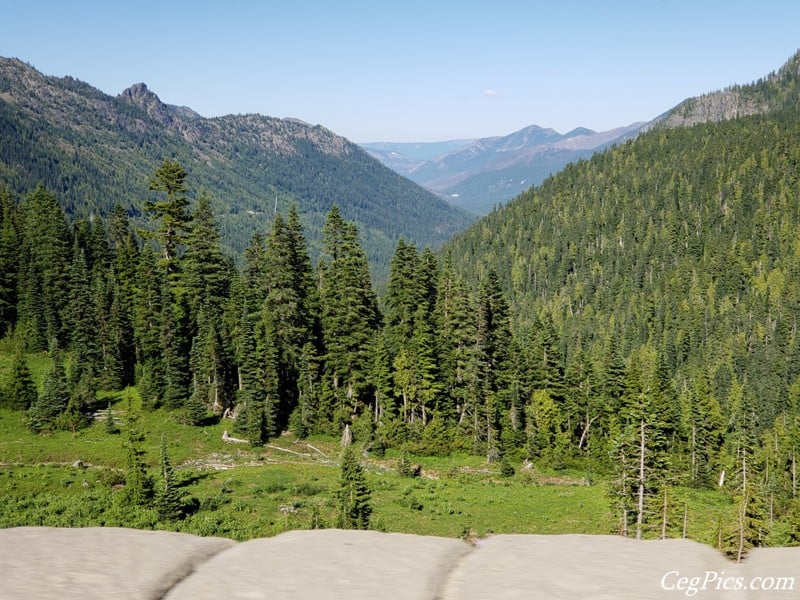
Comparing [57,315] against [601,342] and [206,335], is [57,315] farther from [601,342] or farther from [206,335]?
[601,342]

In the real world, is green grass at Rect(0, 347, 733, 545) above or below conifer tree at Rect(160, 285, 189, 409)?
below

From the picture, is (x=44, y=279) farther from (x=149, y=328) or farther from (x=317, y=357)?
(x=317, y=357)

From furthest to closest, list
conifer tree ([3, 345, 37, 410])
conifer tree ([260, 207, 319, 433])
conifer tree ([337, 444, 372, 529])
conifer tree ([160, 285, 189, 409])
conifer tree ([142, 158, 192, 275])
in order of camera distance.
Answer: conifer tree ([142, 158, 192, 275])
conifer tree ([160, 285, 189, 409])
conifer tree ([260, 207, 319, 433])
conifer tree ([3, 345, 37, 410])
conifer tree ([337, 444, 372, 529])

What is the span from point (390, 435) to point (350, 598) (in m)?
48.5

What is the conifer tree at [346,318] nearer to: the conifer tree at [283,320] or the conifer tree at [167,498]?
the conifer tree at [283,320]

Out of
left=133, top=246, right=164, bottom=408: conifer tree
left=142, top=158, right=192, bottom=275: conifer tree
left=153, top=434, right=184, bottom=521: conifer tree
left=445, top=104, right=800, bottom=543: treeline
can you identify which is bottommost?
left=445, top=104, right=800, bottom=543: treeline

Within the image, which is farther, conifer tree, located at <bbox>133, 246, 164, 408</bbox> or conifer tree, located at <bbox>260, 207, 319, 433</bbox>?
conifer tree, located at <bbox>133, 246, 164, 408</bbox>

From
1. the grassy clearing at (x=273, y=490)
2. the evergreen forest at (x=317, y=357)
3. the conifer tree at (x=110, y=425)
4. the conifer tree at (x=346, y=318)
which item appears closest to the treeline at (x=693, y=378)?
the evergreen forest at (x=317, y=357)

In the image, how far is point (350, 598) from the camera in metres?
5.47

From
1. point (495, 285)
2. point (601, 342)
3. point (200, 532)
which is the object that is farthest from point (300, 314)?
point (601, 342)

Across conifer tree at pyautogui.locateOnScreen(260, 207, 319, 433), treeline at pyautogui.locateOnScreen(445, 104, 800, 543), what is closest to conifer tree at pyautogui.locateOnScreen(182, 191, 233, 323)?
conifer tree at pyautogui.locateOnScreen(260, 207, 319, 433)

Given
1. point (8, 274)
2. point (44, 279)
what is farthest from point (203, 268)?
point (8, 274)

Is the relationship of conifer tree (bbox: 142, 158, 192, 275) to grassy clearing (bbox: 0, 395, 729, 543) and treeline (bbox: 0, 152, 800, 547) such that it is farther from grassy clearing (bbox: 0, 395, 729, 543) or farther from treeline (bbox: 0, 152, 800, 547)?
grassy clearing (bbox: 0, 395, 729, 543)

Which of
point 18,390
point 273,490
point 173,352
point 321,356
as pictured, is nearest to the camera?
point 273,490
